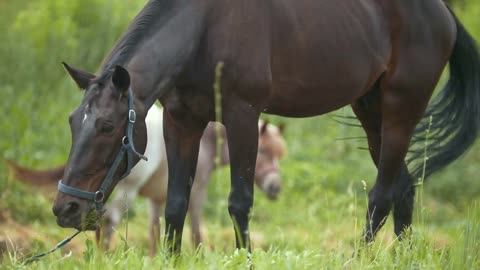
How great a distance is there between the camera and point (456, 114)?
574cm

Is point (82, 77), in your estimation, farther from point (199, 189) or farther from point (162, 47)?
point (199, 189)

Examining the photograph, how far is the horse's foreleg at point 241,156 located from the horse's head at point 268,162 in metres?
4.90

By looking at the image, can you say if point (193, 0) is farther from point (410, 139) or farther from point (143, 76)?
point (410, 139)

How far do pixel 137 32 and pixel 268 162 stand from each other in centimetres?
532

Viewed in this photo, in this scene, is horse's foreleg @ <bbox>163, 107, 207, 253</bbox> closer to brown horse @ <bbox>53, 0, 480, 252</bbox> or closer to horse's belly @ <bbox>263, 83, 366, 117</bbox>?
brown horse @ <bbox>53, 0, 480, 252</bbox>

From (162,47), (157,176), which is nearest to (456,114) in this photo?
(162,47)

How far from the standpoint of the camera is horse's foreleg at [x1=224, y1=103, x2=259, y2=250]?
4363mm

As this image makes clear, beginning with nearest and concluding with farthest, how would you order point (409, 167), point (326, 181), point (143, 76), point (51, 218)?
point (143, 76)
point (409, 167)
point (51, 218)
point (326, 181)

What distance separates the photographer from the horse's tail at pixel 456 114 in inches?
223

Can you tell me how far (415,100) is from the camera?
17.1 feet

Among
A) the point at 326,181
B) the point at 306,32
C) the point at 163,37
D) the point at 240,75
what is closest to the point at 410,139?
the point at 306,32

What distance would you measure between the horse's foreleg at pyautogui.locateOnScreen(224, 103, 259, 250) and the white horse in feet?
7.52

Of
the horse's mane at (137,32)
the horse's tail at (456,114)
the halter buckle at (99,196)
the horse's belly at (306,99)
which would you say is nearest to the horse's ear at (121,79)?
the horse's mane at (137,32)

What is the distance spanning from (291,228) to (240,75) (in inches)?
213
